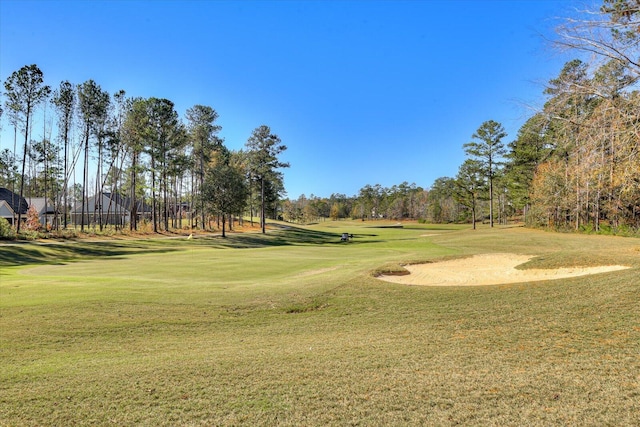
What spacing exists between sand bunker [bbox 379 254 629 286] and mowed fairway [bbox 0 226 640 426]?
2777 millimetres

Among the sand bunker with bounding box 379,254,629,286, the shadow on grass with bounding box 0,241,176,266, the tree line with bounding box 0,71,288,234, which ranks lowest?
the shadow on grass with bounding box 0,241,176,266

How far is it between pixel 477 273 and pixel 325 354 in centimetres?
1093

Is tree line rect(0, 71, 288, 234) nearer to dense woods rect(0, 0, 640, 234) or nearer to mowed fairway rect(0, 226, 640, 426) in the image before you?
dense woods rect(0, 0, 640, 234)

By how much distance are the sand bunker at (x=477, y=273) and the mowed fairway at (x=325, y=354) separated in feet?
9.11

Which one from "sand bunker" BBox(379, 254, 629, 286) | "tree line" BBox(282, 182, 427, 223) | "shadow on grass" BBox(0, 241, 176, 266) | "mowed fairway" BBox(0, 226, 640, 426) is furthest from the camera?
"tree line" BBox(282, 182, 427, 223)

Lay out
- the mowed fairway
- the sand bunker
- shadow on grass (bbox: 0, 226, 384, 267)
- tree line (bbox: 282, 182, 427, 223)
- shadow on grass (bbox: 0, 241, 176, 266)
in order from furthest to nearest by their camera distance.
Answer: tree line (bbox: 282, 182, 427, 223) → shadow on grass (bbox: 0, 226, 384, 267) → shadow on grass (bbox: 0, 241, 176, 266) → the sand bunker → the mowed fairway

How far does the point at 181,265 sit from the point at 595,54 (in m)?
18.3

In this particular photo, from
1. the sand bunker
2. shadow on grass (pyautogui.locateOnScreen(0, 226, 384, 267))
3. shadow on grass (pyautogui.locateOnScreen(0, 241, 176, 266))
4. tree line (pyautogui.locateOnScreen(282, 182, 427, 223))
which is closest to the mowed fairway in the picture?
the sand bunker

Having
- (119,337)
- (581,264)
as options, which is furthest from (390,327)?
(581,264)

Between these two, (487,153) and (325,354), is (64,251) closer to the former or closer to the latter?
(325,354)

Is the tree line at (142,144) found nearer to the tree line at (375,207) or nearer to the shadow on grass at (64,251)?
the shadow on grass at (64,251)

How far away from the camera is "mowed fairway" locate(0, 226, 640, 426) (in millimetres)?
3689

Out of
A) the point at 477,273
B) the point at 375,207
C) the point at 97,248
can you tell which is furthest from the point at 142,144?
the point at 375,207

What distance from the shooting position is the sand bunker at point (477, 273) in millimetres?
11930
